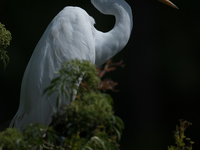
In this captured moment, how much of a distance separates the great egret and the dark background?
4.00 feet

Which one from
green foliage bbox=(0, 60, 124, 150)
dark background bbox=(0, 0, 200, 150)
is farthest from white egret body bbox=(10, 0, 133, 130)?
dark background bbox=(0, 0, 200, 150)

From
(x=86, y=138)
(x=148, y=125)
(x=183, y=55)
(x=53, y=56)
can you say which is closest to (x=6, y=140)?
(x=86, y=138)

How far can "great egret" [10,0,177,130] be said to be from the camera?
177 cm

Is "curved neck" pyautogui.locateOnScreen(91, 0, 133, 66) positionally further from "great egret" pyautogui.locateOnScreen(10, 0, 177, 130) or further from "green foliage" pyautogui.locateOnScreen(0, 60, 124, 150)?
"green foliage" pyautogui.locateOnScreen(0, 60, 124, 150)

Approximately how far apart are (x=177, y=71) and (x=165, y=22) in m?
0.47

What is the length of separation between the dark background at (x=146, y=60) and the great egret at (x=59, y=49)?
122cm

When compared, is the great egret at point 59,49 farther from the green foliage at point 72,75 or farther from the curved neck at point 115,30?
the green foliage at point 72,75

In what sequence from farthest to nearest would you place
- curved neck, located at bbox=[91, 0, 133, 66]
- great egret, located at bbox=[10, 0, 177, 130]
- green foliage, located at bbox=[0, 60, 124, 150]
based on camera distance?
curved neck, located at bbox=[91, 0, 133, 66] → great egret, located at bbox=[10, 0, 177, 130] → green foliage, located at bbox=[0, 60, 124, 150]

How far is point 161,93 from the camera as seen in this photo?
10.7 feet

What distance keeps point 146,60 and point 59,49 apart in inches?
61.3

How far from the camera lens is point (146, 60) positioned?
324 centimetres

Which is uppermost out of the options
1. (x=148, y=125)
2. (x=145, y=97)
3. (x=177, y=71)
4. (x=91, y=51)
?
(x=91, y=51)

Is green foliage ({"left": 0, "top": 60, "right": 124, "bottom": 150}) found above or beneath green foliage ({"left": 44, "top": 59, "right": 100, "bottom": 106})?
beneath

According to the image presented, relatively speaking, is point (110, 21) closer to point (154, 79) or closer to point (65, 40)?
point (154, 79)
